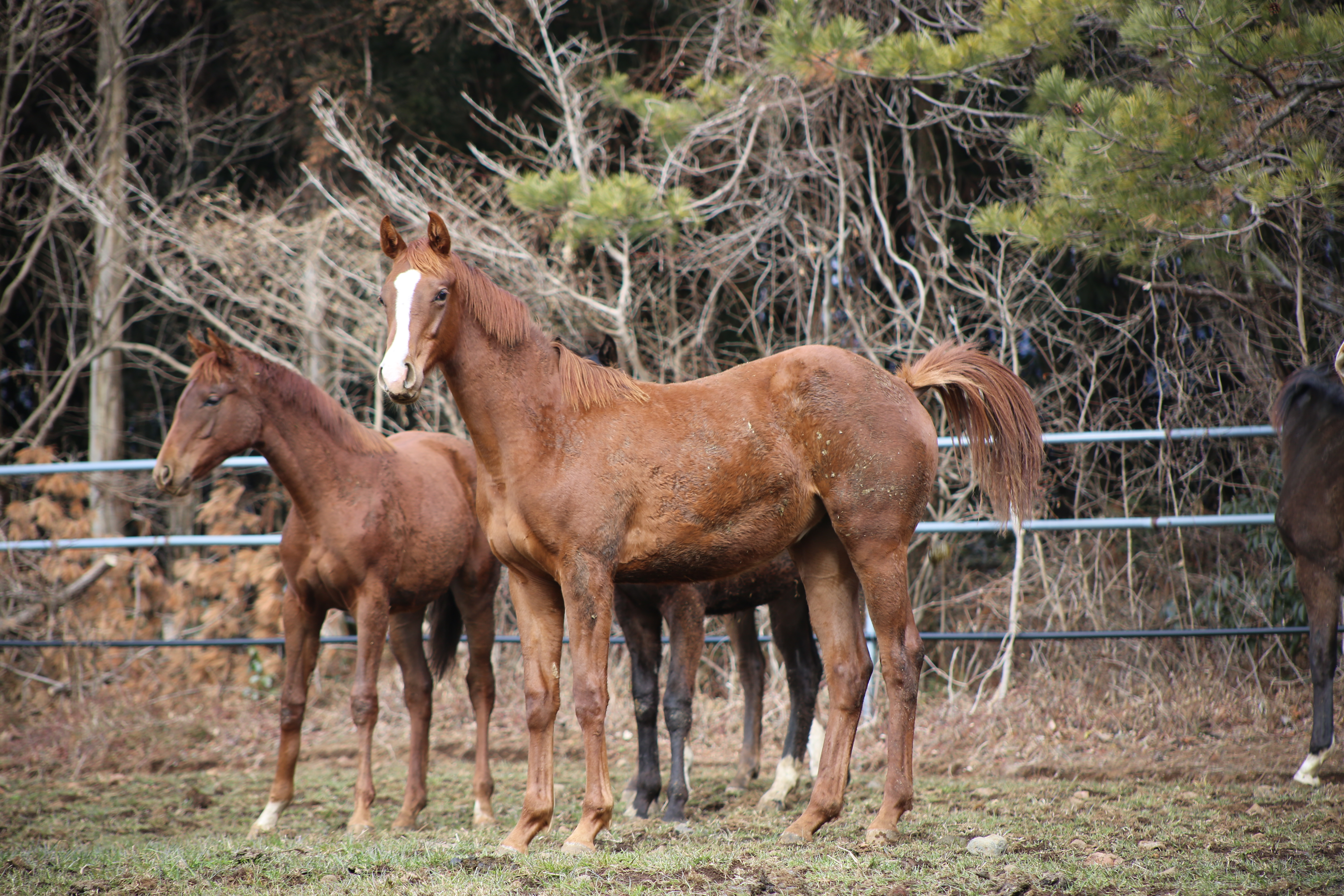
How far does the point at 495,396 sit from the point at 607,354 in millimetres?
1477

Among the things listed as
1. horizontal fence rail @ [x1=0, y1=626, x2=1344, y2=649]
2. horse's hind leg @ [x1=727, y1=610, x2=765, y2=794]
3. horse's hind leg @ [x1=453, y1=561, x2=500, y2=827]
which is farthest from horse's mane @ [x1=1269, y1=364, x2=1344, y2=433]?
horse's hind leg @ [x1=453, y1=561, x2=500, y2=827]

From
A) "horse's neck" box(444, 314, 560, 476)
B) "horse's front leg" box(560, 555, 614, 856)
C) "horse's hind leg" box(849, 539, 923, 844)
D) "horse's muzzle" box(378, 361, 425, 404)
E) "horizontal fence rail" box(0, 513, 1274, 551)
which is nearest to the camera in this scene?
"horse's muzzle" box(378, 361, 425, 404)

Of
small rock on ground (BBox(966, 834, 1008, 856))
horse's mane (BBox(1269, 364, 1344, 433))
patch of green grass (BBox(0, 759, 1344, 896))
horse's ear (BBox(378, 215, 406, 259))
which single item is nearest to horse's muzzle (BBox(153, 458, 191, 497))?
patch of green grass (BBox(0, 759, 1344, 896))

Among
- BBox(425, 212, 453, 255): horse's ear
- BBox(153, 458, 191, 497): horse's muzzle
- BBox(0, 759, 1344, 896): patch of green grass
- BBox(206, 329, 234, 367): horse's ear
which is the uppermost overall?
BBox(425, 212, 453, 255): horse's ear

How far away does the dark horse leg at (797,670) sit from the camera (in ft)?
17.0

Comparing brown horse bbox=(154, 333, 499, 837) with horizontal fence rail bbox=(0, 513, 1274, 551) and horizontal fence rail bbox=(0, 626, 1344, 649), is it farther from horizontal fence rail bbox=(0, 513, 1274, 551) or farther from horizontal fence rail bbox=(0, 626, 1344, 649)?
horizontal fence rail bbox=(0, 513, 1274, 551)

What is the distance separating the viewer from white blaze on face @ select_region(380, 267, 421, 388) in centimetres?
344

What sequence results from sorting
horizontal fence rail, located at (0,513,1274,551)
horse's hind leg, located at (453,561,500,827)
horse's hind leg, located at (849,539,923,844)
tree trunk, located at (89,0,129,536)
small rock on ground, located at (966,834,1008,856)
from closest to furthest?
small rock on ground, located at (966,834,1008,856), horse's hind leg, located at (849,539,923,844), horse's hind leg, located at (453,561,500,827), horizontal fence rail, located at (0,513,1274,551), tree trunk, located at (89,0,129,536)

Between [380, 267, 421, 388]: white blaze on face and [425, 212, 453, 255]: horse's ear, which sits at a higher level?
[425, 212, 453, 255]: horse's ear

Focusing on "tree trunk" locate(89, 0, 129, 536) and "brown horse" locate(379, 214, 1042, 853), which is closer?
"brown horse" locate(379, 214, 1042, 853)

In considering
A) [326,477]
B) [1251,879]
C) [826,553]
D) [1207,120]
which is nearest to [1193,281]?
[1207,120]

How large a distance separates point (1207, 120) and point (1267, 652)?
124 inches

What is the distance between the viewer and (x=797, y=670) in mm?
5402

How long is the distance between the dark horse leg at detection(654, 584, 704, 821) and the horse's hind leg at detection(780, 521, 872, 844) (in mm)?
610
